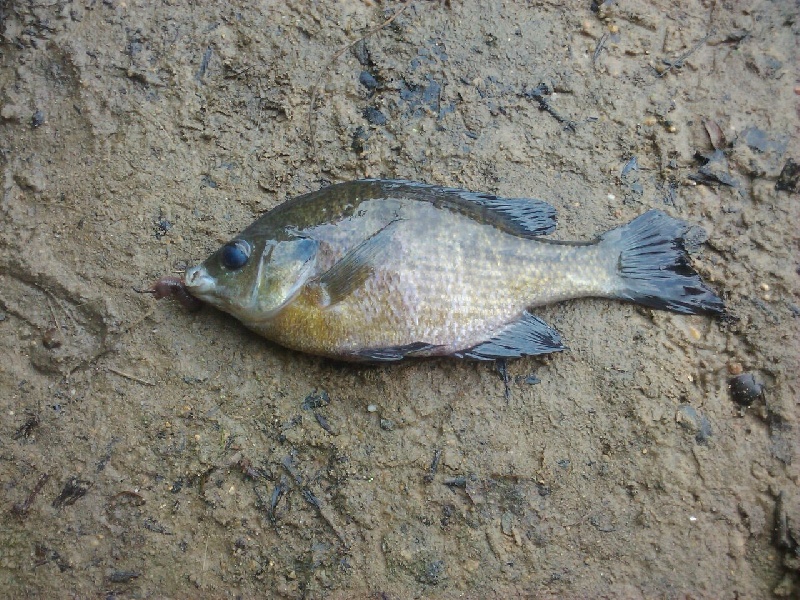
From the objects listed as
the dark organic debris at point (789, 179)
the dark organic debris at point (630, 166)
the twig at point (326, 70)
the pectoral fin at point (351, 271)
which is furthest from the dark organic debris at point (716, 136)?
the pectoral fin at point (351, 271)

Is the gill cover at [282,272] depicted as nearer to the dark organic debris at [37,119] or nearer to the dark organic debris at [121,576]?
the dark organic debris at [121,576]

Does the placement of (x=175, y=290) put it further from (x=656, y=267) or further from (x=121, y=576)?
(x=656, y=267)

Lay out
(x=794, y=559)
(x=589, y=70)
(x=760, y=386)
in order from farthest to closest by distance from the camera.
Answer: (x=589, y=70), (x=760, y=386), (x=794, y=559)

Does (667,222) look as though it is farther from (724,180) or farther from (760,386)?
(760,386)

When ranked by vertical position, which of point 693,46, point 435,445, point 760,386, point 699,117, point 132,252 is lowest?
point 435,445

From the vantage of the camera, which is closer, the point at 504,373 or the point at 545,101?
the point at 504,373

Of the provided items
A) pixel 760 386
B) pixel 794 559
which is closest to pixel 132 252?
pixel 760 386

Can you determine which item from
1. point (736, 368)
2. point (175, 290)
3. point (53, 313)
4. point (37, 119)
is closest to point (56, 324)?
point (53, 313)
